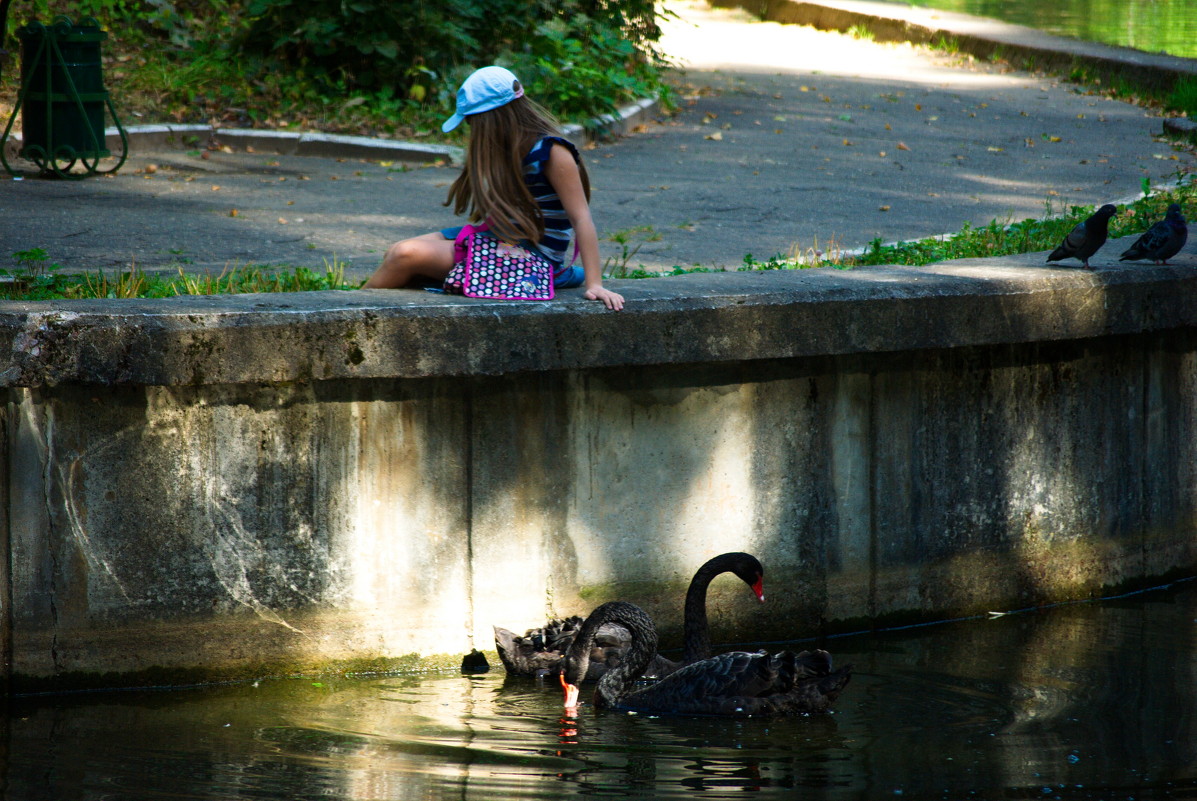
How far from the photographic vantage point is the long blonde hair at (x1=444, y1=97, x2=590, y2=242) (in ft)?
18.6

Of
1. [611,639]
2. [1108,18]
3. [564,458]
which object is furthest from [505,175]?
[1108,18]

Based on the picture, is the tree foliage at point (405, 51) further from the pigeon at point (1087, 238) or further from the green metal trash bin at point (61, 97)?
the pigeon at point (1087, 238)

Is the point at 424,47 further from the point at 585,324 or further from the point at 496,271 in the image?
the point at 585,324

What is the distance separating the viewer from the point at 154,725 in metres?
4.96

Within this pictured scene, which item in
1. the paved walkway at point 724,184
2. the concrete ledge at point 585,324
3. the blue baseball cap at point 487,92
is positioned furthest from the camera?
the paved walkway at point 724,184

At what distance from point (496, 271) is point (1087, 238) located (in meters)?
2.65

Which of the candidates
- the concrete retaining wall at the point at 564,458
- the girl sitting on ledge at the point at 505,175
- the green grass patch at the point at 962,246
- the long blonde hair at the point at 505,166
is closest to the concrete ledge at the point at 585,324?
the concrete retaining wall at the point at 564,458

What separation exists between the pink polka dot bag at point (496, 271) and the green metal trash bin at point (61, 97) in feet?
20.4

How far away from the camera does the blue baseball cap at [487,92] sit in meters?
5.64

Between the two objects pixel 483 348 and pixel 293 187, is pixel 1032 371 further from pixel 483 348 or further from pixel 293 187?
pixel 293 187

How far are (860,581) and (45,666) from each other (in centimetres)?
340

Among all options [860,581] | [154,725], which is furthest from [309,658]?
[860,581]

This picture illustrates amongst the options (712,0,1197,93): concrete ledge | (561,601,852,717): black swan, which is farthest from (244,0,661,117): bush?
(561,601,852,717): black swan

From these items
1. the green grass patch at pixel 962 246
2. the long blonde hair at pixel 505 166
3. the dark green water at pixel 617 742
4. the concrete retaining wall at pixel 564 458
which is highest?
the long blonde hair at pixel 505 166
